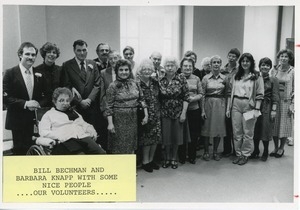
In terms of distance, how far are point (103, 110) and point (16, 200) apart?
679 mm

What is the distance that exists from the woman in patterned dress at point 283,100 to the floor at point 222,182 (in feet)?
0.32

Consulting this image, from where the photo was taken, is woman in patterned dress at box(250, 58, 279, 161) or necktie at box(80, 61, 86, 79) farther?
woman in patterned dress at box(250, 58, 279, 161)

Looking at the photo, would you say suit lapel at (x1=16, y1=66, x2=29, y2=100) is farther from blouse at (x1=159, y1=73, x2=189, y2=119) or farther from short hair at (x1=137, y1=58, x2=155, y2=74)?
blouse at (x1=159, y1=73, x2=189, y2=119)

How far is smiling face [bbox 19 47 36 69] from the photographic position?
1.68m

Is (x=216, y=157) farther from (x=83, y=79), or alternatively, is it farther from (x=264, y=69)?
(x=83, y=79)

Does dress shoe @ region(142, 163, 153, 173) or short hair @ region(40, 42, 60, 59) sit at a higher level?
short hair @ region(40, 42, 60, 59)

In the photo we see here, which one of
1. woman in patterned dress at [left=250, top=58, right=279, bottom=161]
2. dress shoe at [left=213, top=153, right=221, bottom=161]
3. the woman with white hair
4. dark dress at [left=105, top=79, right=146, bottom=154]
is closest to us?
dark dress at [left=105, top=79, right=146, bottom=154]

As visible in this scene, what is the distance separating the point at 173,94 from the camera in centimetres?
204

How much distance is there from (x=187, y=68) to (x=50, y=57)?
901 mm

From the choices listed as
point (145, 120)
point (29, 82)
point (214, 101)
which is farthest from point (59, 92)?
point (214, 101)

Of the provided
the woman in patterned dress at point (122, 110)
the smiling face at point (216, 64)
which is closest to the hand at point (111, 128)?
the woman in patterned dress at point (122, 110)

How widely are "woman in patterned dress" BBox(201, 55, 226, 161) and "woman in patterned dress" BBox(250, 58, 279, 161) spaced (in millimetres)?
274

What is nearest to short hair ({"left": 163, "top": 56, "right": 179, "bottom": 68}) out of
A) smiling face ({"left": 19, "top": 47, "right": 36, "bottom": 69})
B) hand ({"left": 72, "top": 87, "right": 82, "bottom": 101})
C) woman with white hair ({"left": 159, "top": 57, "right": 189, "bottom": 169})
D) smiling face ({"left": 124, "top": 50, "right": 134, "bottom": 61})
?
woman with white hair ({"left": 159, "top": 57, "right": 189, "bottom": 169})

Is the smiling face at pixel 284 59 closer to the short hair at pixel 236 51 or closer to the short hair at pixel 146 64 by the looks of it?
the short hair at pixel 236 51
